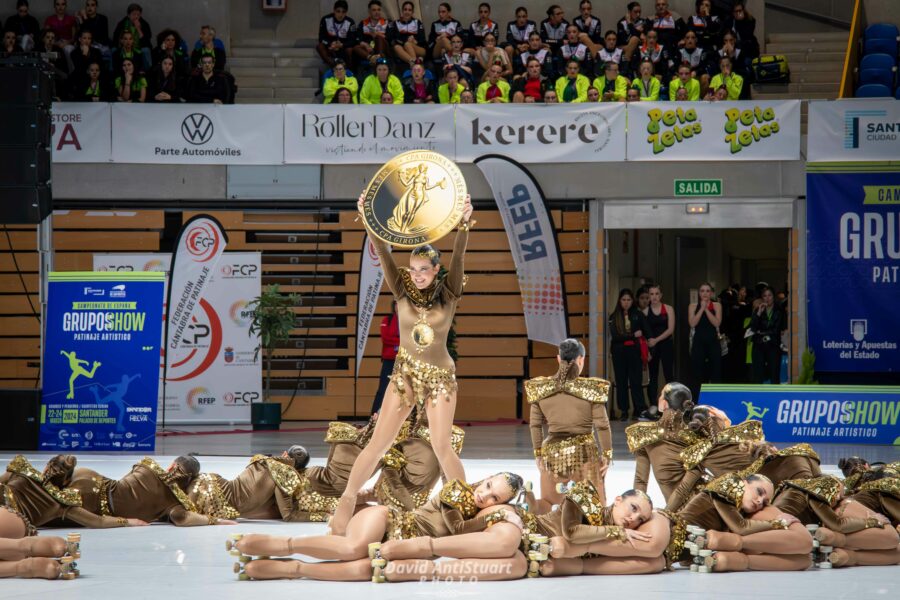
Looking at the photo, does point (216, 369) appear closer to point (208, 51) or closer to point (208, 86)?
point (208, 86)

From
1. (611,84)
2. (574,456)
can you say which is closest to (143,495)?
(574,456)

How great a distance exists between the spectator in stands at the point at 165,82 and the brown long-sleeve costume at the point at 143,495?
27.4 feet

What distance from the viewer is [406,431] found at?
6574 millimetres

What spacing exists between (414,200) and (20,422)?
19.1 ft

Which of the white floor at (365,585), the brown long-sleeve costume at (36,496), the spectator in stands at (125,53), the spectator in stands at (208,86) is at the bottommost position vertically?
the white floor at (365,585)

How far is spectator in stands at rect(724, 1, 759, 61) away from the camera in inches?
576

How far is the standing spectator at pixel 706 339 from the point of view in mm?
13180

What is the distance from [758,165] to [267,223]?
587 cm

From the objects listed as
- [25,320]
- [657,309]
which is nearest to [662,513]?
[657,309]

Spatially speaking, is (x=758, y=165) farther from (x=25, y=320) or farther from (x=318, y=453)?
(x=25, y=320)

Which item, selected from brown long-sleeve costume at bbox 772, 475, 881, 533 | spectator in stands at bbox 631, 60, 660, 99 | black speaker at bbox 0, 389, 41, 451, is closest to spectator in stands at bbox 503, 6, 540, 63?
spectator in stands at bbox 631, 60, 660, 99

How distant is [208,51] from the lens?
14242mm

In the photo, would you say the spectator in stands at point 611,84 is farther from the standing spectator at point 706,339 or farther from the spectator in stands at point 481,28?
the standing spectator at point 706,339

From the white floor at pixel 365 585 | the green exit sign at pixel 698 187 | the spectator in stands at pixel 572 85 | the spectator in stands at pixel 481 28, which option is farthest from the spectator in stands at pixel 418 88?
the white floor at pixel 365 585
